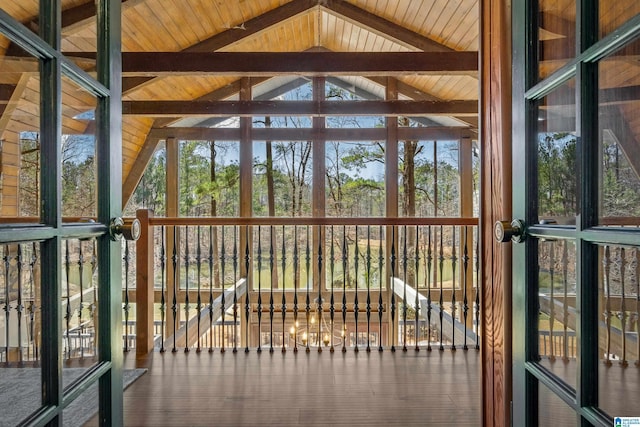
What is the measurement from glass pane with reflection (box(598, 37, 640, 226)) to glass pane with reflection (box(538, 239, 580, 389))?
0.12 metres

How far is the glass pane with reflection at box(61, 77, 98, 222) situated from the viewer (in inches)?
32.0

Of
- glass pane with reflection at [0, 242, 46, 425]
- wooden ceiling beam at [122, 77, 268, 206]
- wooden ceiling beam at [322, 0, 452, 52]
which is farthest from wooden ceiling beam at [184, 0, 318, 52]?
glass pane with reflection at [0, 242, 46, 425]

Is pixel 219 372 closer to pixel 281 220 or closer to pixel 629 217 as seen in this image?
pixel 281 220

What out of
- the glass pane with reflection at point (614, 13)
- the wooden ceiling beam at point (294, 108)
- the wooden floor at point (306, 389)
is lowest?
the wooden floor at point (306, 389)

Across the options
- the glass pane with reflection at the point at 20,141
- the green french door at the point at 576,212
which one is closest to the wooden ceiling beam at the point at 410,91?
the green french door at the point at 576,212

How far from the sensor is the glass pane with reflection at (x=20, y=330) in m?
0.67

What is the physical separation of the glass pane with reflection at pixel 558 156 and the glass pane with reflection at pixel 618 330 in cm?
13

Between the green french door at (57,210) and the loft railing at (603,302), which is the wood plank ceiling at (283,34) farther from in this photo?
the loft railing at (603,302)

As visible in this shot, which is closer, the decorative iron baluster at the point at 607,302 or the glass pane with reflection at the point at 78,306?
the decorative iron baluster at the point at 607,302

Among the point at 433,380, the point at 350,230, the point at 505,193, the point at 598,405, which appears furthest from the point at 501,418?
the point at 350,230

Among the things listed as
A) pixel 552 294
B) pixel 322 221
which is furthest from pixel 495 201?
pixel 322 221

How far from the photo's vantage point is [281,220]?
2.65m

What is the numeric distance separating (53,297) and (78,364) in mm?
197

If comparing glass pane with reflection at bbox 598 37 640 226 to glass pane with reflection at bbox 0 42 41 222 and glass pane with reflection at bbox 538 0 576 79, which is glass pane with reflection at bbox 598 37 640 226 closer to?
glass pane with reflection at bbox 538 0 576 79
